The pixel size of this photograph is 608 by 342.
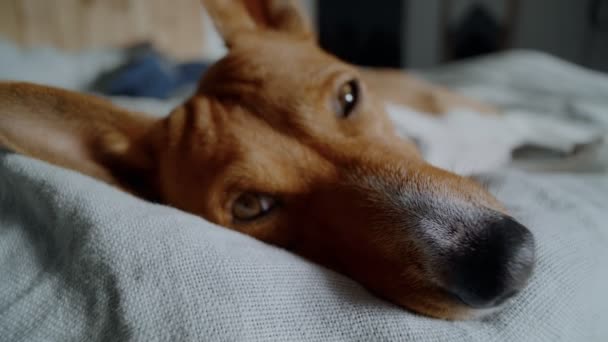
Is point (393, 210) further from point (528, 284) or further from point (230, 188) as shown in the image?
point (230, 188)

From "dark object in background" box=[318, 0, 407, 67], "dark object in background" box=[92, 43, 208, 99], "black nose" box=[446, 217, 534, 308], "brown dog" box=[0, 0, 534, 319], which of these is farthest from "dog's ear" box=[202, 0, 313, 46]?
"dark object in background" box=[318, 0, 407, 67]

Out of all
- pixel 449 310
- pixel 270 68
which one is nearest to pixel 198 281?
pixel 449 310

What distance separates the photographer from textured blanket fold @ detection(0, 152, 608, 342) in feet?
2.49

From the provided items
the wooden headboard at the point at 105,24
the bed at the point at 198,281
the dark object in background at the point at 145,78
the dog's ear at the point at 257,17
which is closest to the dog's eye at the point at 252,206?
the bed at the point at 198,281

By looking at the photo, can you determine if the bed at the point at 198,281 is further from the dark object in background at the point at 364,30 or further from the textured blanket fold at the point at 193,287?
the dark object in background at the point at 364,30

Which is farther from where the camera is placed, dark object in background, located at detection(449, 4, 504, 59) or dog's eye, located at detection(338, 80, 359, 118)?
dark object in background, located at detection(449, 4, 504, 59)

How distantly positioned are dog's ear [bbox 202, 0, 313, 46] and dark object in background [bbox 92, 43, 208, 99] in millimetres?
1522

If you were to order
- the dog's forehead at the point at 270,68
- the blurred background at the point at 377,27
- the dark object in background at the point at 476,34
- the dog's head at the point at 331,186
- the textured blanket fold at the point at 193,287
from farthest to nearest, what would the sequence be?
the dark object in background at the point at 476,34, the blurred background at the point at 377,27, the dog's forehead at the point at 270,68, the dog's head at the point at 331,186, the textured blanket fold at the point at 193,287

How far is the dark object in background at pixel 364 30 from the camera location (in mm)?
7098

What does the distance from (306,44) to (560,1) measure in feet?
18.7

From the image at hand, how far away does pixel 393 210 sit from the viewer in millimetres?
1027

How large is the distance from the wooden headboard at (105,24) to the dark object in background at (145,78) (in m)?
0.71

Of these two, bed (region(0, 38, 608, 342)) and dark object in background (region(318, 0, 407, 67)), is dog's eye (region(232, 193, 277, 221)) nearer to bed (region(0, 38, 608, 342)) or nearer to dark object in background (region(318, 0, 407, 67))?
bed (region(0, 38, 608, 342))

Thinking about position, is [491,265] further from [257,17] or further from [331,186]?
[257,17]
